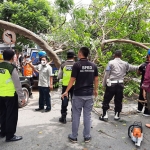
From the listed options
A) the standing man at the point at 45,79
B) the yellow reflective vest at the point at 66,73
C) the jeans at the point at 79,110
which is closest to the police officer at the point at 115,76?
the yellow reflective vest at the point at 66,73

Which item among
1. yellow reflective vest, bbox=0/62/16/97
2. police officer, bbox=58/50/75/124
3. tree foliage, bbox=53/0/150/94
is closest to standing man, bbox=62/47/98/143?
police officer, bbox=58/50/75/124

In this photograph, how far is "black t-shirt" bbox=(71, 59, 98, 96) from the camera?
3.36 meters

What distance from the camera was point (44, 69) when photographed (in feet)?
17.6

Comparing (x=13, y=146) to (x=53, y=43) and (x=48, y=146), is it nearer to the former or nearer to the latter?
(x=48, y=146)

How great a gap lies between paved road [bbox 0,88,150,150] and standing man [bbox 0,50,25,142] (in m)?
0.33

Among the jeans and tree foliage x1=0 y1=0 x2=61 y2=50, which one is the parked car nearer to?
the jeans

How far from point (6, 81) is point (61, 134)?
1.61m

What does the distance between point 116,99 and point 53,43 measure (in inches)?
201

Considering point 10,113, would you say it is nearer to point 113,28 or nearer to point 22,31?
point 22,31

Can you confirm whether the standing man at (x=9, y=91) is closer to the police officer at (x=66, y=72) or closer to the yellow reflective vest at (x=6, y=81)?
the yellow reflective vest at (x=6, y=81)

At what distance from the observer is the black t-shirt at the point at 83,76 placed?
3.36 meters

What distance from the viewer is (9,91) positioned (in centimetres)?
336

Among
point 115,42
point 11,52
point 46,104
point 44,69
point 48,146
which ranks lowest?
point 48,146

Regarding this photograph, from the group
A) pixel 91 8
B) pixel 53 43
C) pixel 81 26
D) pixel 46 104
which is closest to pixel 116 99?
pixel 46 104
